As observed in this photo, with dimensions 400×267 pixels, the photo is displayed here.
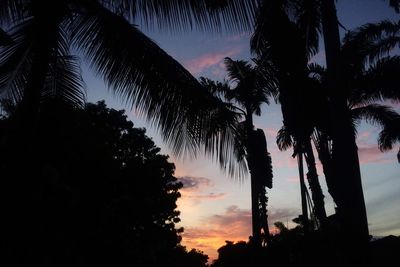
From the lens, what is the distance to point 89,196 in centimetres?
1309

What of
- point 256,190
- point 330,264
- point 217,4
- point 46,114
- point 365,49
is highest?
point 365,49

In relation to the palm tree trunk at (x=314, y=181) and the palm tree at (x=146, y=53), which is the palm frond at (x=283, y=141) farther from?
the palm tree at (x=146, y=53)

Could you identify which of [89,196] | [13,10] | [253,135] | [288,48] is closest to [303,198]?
[253,135]

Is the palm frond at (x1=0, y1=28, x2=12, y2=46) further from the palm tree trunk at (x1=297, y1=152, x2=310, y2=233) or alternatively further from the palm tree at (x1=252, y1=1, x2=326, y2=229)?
the palm tree trunk at (x1=297, y1=152, x2=310, y2=233)

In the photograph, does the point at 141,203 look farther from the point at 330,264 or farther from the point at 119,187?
the point at 330,264

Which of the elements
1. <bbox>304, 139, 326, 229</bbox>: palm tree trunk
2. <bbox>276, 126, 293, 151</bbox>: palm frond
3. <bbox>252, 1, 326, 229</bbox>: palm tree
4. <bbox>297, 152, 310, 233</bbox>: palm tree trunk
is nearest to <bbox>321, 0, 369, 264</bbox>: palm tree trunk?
<bbox>252, 1, 326, 229</bbox>: palm tree

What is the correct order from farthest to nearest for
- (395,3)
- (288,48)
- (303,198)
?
1. (303,198)
2. (395,3)
3. (288,48)

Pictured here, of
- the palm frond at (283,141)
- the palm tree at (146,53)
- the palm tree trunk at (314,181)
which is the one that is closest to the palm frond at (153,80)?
the palm tree at (146,53)

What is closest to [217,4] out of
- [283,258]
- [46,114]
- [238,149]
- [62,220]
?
[238,149]

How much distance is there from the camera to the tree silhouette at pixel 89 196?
127 inches

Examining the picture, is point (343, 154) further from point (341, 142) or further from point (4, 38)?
point (4, 38)

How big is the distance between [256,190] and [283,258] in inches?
112

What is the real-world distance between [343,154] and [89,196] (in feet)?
32.8

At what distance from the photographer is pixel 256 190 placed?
1437cm
